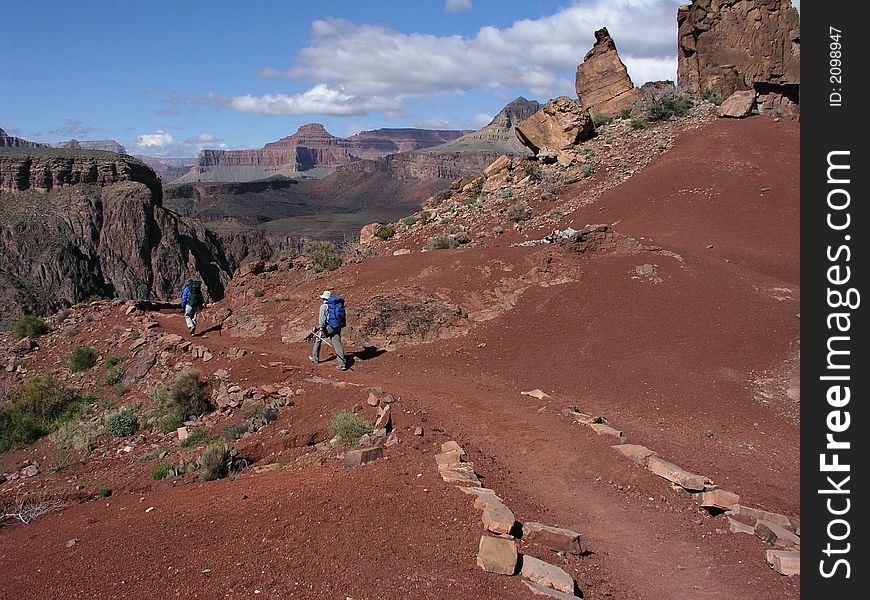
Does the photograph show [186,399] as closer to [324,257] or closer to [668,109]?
[324,257]

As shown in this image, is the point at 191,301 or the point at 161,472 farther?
the point at 191,301

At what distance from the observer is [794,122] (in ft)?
83.9

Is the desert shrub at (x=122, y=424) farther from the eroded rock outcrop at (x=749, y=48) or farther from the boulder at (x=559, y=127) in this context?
the eroded rock outcrop at (x=749, y=48)

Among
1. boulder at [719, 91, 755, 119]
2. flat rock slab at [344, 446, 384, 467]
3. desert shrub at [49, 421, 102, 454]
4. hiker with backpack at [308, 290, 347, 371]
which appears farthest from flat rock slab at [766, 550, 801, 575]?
boulder at [719, 91, 755, 119]

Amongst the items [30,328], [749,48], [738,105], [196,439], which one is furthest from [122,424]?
[749,48]

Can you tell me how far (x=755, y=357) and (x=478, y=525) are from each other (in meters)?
7.62

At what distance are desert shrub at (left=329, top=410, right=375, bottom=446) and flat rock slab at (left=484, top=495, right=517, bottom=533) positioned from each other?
2564 mm

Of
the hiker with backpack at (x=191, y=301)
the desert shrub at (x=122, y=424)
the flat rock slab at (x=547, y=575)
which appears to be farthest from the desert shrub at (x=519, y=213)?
the flat rock slab at (x=547, y=575)

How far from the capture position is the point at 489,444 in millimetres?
7457

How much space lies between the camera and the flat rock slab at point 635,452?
6.78 metres

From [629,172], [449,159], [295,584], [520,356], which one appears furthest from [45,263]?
[449,159]

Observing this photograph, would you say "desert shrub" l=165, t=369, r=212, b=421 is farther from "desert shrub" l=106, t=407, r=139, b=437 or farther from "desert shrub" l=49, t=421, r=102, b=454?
"desert shrub" l=49, t=421, r=102, b=454

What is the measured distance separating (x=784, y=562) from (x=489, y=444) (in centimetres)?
339

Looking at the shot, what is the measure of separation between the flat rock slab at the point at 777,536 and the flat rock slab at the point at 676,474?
2.50 ft
